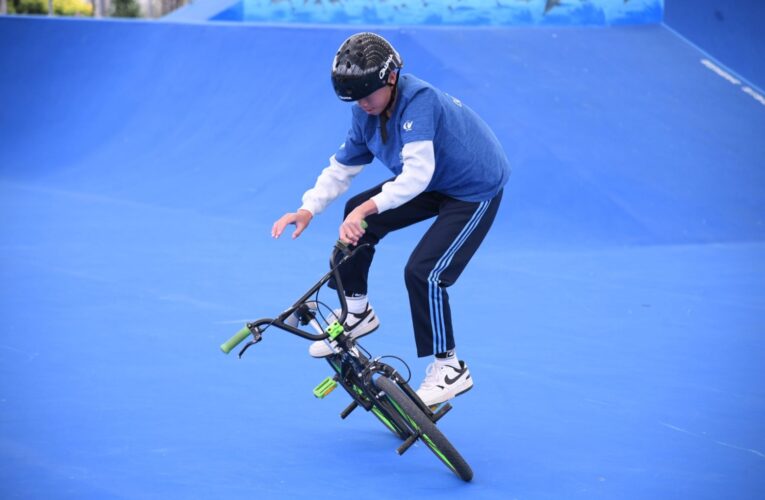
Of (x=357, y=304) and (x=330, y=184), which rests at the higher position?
(x=330, y=184)

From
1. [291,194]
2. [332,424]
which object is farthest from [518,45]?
[332,424]

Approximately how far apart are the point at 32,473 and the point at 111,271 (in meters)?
4.29

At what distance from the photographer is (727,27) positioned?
43.3 ft

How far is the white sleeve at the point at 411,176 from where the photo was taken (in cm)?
421

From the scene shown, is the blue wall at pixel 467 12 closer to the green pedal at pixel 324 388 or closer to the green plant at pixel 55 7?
the green pedal at pixel 324 388

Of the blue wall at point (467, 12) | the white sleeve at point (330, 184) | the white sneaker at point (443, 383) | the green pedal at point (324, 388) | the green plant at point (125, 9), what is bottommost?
the green plant at point (125, 9)

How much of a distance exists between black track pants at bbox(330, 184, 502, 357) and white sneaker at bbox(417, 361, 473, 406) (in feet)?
0.37

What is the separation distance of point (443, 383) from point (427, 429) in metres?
0.44

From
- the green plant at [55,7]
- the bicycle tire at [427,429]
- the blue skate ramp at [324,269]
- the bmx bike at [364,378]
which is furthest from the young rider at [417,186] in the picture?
the green plant at [55,7]

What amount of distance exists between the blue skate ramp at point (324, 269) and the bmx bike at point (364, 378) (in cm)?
20

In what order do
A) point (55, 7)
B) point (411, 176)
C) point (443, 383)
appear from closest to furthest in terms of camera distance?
point (411, 176), point (443, 383), point (55, 7)

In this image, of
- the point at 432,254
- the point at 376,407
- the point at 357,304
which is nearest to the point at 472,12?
the point at 357,304

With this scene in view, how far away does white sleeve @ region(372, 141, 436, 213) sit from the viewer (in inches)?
166

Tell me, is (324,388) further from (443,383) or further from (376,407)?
(443,383)
